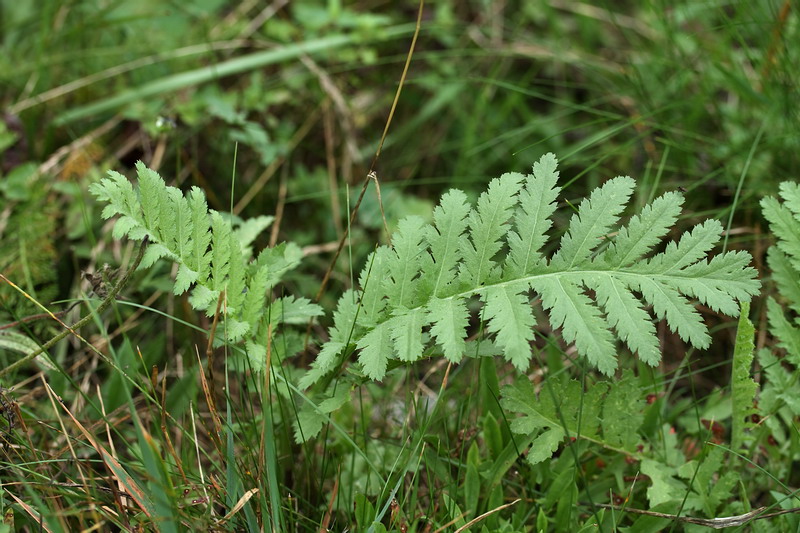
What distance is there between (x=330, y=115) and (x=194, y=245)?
1.63 meters

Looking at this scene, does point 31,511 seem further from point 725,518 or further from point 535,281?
point 725,518

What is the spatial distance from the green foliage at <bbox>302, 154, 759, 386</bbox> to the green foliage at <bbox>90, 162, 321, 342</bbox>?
192mm

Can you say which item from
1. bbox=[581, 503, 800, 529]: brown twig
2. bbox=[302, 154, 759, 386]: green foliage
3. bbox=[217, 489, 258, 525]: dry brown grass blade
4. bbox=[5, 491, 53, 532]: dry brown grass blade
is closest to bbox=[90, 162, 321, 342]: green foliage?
bbox=[302, 154, 759, 386]: green foliage

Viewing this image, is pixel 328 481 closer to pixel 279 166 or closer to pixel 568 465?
pixel 568 465

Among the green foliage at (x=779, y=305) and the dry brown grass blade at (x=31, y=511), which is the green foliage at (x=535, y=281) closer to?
the green foliage at (x=779, y=305)

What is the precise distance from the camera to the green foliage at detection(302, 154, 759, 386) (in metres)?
1.49

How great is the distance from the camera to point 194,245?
1.67m

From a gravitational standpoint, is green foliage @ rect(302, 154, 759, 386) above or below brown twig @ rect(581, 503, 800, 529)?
above

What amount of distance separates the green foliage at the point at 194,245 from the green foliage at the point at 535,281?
0.63 feet

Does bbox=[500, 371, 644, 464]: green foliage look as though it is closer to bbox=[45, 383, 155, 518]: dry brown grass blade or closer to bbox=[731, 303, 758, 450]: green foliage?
bbox=[731, 303, 758, 450]: green foliage

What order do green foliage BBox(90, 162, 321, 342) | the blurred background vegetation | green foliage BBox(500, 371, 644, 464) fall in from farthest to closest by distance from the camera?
the blurred background vegetation, green foliage BBox(500, 371, 644, 464), green foliage BBox(90, 162, 321, 342)

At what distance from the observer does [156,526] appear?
1479 mm

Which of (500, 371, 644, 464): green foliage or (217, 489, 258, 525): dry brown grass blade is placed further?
(500, 371, 644, 464): green foliage

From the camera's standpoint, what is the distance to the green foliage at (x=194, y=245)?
5.21ft
